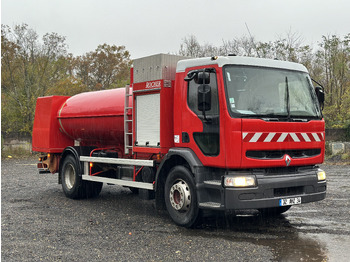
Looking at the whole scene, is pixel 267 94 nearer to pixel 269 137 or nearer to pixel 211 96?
pixel 269 137

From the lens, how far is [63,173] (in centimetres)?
1111

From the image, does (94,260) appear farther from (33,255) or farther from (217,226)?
(217,226)

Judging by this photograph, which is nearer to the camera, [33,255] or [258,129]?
[33,255]

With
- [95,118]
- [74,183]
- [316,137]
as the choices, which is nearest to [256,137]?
[316,137]

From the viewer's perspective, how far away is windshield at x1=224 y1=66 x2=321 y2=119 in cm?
672

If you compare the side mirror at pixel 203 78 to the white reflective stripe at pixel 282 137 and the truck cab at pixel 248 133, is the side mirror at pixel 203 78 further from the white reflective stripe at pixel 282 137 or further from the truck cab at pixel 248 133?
the white reflective stripe at pixel 282 137

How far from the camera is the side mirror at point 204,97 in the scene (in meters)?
6.76

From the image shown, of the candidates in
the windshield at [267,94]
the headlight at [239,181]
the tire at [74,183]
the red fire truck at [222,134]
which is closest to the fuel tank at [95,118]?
the red fire truck at [222,134]

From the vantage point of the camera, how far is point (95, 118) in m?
9.98

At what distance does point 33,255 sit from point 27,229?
5.51 ft

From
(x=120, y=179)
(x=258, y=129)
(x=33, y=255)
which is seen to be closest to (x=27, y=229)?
(x=33, y=255)

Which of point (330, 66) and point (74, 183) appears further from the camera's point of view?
point (330, 66)

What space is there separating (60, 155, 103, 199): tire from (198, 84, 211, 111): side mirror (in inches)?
185

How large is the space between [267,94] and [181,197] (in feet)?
7.02
